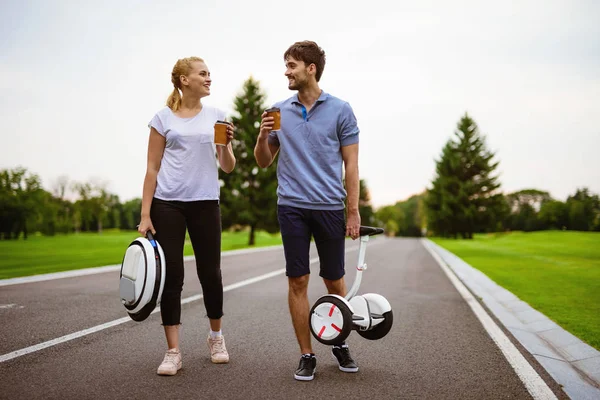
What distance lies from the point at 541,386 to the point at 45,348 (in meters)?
3.88

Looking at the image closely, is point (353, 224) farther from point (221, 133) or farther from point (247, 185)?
point (247, 185)

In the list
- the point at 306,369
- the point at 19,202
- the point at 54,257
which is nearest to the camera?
the point at 306,369

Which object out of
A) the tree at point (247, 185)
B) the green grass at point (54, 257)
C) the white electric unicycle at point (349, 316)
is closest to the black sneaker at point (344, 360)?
the white electric unicycle at point (349, 316)

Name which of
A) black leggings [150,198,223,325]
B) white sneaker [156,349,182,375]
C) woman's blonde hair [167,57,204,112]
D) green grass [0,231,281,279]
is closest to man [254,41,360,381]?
black leggings [150,198,223,325]

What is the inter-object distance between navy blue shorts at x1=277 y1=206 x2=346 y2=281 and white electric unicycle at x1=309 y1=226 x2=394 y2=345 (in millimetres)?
166

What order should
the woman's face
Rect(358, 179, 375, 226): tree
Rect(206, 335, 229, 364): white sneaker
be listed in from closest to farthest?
the woman's face < Rect(206, 335, 229, 364): white sneaker < Rect(358, 179, 375, 226): tree

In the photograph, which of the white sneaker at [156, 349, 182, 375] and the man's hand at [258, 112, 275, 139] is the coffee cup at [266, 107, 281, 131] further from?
the white sneaker at [156, 349, 182, 375]

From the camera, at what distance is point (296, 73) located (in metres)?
3.37

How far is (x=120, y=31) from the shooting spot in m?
11.2

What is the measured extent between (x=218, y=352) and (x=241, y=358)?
24cm

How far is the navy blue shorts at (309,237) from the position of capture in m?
3.40

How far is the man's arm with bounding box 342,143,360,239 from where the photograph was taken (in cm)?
345

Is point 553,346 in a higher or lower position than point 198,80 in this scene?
lower

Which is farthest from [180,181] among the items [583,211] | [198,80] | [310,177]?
[583,211]
